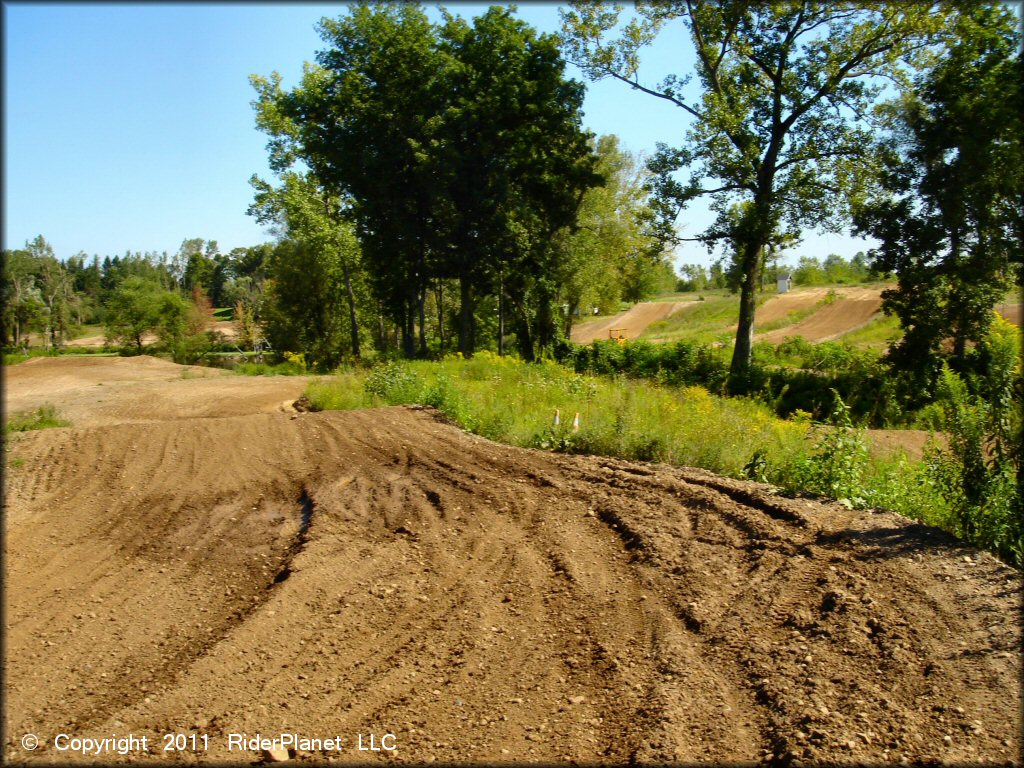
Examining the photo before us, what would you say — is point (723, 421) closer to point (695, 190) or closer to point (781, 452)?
Result: point (781, 452)

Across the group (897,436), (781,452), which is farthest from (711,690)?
(897,436)

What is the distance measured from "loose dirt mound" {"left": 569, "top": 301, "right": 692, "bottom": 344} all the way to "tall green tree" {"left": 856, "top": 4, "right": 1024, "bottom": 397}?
1233 inches

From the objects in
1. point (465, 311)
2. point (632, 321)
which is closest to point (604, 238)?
point (465, 311)

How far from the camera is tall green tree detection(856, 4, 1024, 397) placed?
73.4 ft

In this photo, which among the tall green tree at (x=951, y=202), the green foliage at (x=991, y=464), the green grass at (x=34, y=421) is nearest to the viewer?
the green foliage at (x=991, y=464)

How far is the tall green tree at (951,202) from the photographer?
2236cm

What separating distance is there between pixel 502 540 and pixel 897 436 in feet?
43.0

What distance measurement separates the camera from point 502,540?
722cm

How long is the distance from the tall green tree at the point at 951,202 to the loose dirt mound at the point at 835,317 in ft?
54.1

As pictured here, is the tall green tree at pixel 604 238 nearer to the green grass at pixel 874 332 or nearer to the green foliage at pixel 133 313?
the green grass at pixel 874 332

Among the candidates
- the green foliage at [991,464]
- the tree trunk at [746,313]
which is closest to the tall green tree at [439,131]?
the tree trunk at [746,313]

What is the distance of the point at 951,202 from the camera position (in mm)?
23672

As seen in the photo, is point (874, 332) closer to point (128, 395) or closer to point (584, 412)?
point (584, 412)

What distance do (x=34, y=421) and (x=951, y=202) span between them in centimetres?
2564
